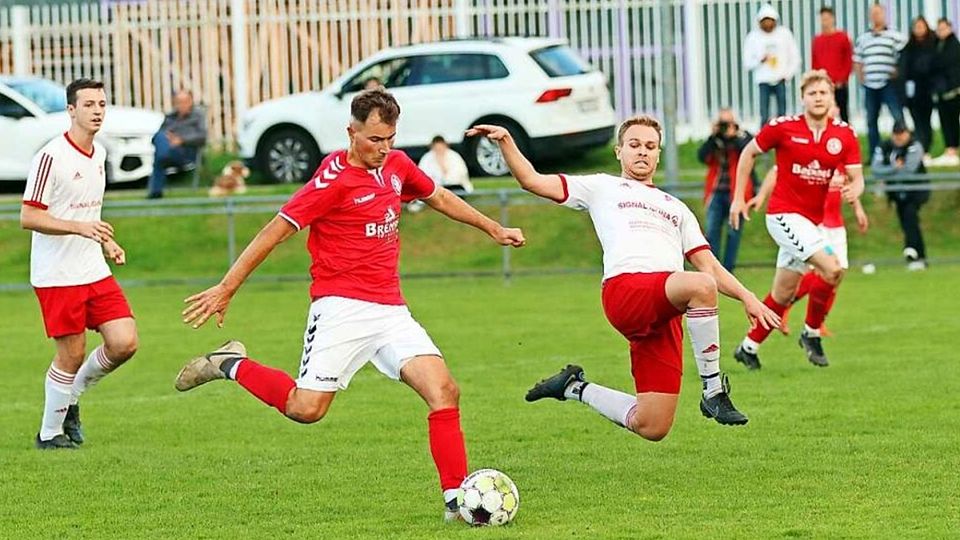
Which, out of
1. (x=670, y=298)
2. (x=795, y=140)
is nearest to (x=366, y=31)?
(x=795, y=140)

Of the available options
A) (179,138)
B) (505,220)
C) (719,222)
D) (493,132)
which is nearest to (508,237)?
(493,132)

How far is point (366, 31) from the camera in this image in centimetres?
3020

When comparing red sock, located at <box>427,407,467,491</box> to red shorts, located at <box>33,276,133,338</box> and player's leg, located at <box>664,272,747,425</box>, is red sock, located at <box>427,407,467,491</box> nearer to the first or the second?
player's leg, located at <box>664,272,747,425</box>

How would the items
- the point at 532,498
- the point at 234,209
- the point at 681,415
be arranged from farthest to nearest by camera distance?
the point at 234,209 < the point at 681,415 < the point at 532,498

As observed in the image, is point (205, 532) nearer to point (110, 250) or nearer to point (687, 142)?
point (110, 250)

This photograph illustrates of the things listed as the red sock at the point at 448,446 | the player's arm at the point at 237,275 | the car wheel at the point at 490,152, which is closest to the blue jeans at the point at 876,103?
the car wheel at the point at 490,152

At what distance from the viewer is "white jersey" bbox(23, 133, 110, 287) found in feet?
34.3

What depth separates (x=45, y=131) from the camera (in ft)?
88.5

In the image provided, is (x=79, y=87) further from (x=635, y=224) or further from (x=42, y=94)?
(x=42, y=94)

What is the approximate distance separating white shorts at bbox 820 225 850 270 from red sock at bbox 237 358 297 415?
5634 mm

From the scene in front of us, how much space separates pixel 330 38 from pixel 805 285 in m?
16.9

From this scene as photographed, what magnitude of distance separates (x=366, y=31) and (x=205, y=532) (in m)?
22.6

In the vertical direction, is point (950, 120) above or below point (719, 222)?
above

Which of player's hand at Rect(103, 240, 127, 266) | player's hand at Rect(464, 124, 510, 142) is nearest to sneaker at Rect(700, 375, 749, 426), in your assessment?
player's hand at Rect(464, 124, 510, 142)
